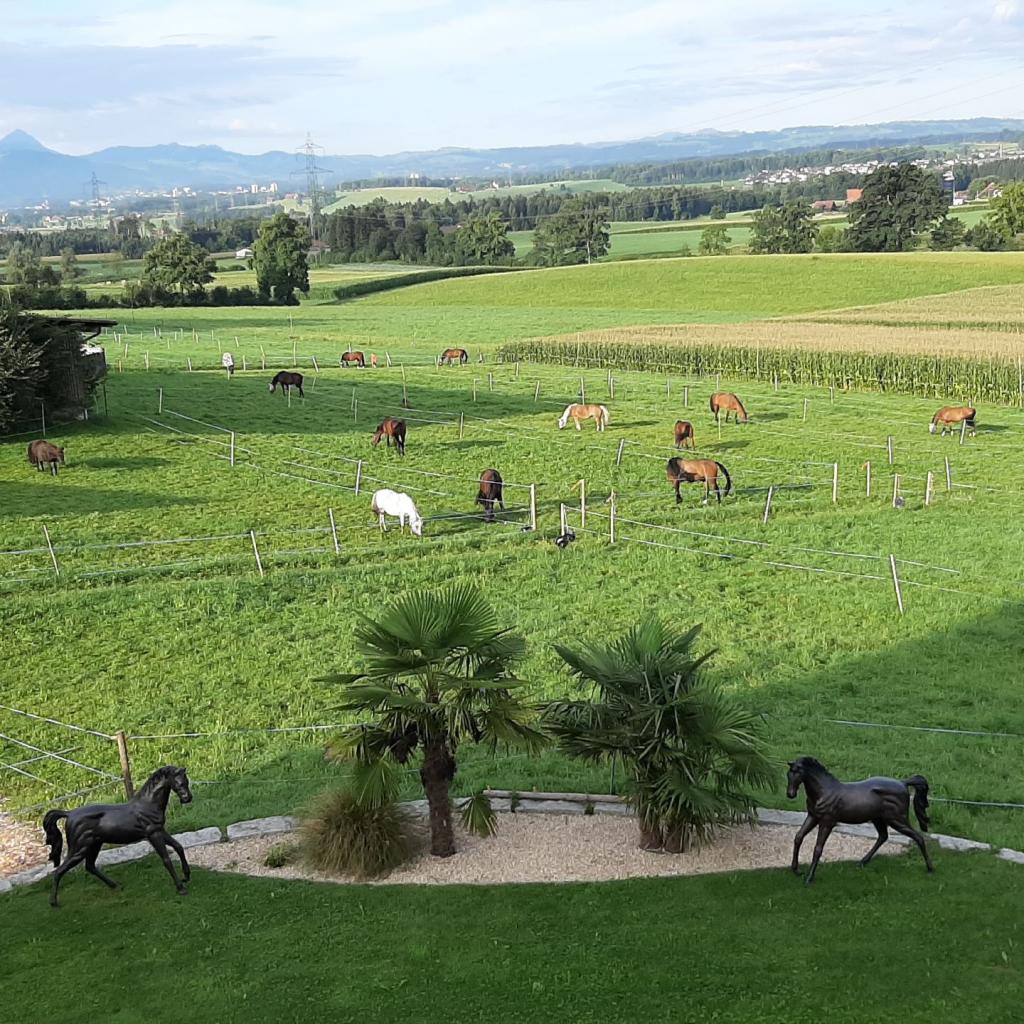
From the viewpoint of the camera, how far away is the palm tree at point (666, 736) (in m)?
10.2

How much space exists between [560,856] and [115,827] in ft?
13.5

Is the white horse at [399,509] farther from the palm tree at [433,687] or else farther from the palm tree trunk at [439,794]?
the palm tree at [433,687]

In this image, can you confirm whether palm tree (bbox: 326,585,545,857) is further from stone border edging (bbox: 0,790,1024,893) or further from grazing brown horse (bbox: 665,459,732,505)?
grazing brown horse (bbox: 665,459,732,505)

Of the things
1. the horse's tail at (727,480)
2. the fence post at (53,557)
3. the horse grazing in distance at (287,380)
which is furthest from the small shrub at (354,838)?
the horse grazing in distance at (287,380)

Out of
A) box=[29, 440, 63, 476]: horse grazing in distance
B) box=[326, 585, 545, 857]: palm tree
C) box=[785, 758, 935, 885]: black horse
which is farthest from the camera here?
box=[29, 440, 63, 476]: horse grazing in distance

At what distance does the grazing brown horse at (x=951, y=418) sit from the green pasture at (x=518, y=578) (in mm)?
763

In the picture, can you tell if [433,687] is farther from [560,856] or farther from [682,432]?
[682,432]

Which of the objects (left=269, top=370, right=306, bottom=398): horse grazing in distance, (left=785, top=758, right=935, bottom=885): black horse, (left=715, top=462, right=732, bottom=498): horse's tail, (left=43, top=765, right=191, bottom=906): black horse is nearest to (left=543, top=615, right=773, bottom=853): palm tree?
(left=785, top=758, right=935, bottom=885): black horse

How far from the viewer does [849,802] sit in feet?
32.4

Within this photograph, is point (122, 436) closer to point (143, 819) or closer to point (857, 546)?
point (857, 546)

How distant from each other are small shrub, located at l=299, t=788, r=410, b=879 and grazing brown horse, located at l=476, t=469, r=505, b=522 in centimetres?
1378

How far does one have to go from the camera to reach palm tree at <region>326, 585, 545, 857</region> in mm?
10172

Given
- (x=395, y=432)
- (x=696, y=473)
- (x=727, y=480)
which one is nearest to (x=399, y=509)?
(x=696, y=473)

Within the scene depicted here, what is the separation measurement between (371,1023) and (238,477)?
22383 millimetres
